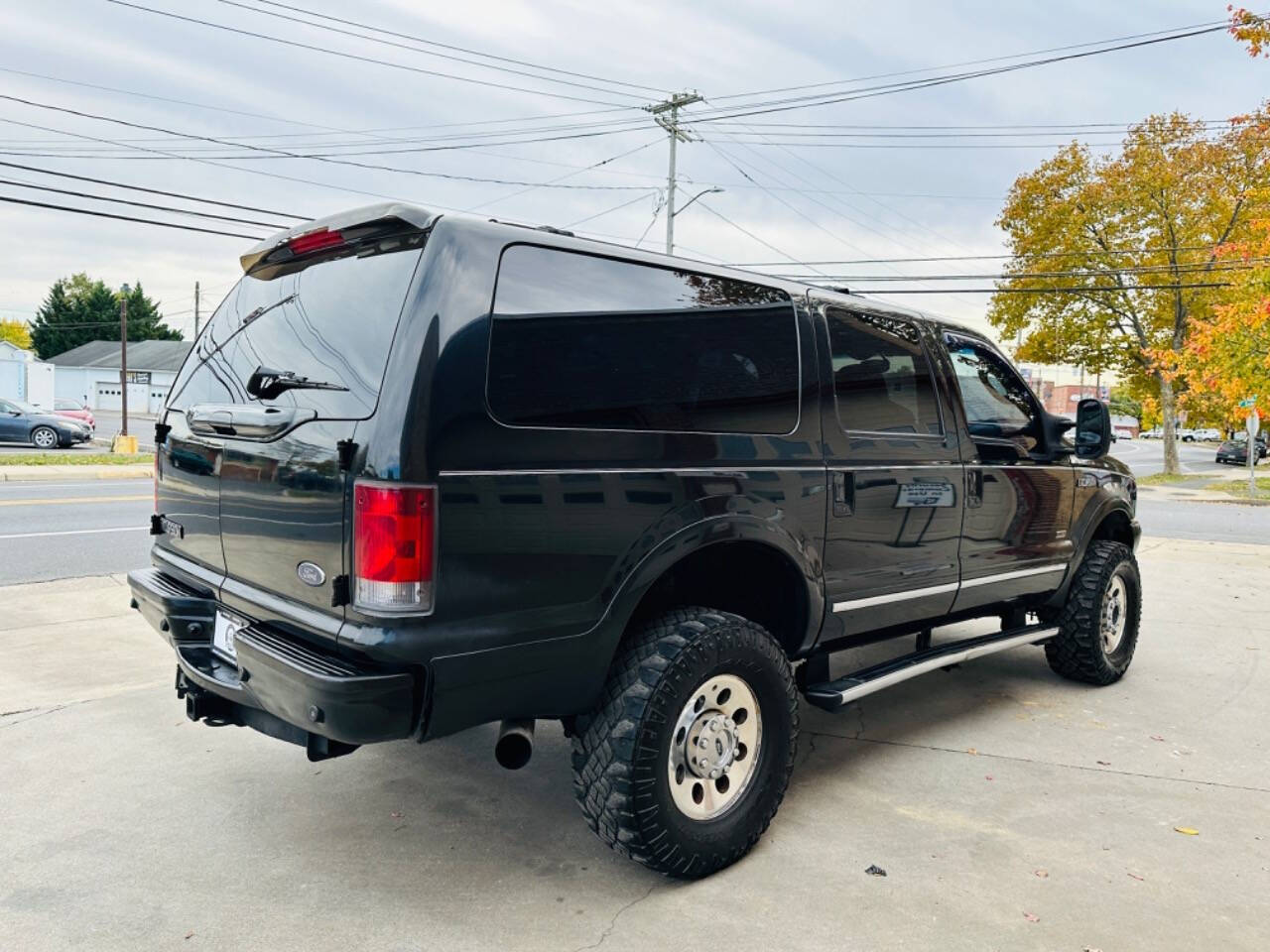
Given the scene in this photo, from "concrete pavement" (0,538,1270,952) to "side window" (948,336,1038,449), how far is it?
4.85 ft

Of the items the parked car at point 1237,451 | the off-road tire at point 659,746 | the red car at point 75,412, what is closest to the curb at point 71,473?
the red car at point 75,412

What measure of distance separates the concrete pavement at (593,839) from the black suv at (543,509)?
331 millimetres

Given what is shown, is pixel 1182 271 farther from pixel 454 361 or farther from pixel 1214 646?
pixel 454 361

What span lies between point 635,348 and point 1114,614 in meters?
3.92

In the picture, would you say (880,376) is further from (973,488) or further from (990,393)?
(990,393)

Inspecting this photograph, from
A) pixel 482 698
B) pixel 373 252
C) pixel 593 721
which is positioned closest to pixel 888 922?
pixel 593 721

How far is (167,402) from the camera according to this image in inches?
141

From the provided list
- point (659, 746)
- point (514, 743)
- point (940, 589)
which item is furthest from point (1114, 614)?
point (514, 743)

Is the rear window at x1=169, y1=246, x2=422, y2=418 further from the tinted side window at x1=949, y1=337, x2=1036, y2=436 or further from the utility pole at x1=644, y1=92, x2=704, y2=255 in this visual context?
the utility pole at x1=644, y1=92, x2=704, y2=255

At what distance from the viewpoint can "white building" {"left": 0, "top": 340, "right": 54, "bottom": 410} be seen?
183 ft

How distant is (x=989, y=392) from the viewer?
4582 mm

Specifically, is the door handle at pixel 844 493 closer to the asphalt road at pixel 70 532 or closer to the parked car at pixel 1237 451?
the asphalt road at pixel 70 532

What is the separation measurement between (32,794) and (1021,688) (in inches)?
188

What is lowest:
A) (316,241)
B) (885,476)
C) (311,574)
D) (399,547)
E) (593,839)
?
(593,839)
